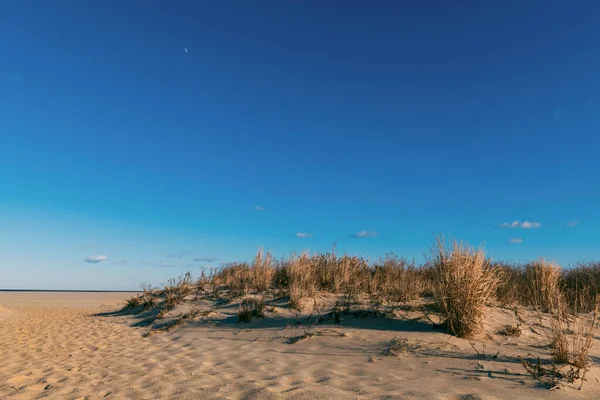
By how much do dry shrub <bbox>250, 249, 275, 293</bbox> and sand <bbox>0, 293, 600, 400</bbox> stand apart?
298cm

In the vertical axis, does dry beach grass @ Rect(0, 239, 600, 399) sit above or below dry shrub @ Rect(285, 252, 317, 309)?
below

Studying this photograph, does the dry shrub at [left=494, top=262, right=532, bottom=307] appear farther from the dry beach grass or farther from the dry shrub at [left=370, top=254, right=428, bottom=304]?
the dry shrub at [left=370, top=254, right=428, bottom=304]

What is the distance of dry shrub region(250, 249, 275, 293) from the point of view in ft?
42.0

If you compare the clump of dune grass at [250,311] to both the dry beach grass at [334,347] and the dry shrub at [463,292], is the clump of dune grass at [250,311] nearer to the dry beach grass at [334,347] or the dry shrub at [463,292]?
the dry beach grass at [334,347]

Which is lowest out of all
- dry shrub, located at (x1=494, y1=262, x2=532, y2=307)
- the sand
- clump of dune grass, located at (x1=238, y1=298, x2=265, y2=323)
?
the sand

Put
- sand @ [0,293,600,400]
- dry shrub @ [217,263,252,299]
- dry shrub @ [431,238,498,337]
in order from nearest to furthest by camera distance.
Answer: sand @ [0,293,600,400]
dry shrub @ [431,238,498,337]
dry shrub @ [217,263,252,299]

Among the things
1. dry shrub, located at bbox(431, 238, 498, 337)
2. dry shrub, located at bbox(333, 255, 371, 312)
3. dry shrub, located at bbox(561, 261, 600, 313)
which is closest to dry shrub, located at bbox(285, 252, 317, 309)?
dry shrub, located at bbox(333, 255, 371, 312)

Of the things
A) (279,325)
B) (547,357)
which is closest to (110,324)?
(279,325)

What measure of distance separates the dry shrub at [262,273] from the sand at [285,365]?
298 cm

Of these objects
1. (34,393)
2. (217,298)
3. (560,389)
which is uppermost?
(217,298)

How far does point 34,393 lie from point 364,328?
19.2ft

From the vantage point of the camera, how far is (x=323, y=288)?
12086 millimetres

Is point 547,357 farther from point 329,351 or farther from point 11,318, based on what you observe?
point 11,318

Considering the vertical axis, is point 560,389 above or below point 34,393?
above
